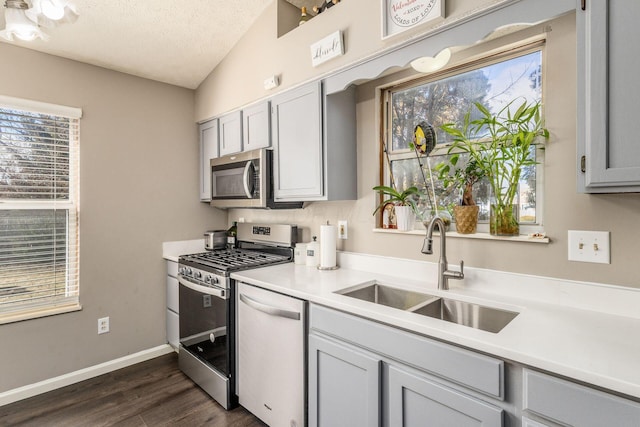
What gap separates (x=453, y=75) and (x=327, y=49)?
72cm

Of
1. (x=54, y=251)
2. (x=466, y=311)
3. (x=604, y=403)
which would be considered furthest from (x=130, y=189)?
(x=604, y=403)

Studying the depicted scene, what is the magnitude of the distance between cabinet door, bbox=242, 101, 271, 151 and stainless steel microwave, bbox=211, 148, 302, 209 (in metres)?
0.11

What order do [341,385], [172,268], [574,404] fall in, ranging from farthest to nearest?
[172,268], [341,385], [574,404]

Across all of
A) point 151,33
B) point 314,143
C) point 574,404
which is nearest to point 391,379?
point 574,404

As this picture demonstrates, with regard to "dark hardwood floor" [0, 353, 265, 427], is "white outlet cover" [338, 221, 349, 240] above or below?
above

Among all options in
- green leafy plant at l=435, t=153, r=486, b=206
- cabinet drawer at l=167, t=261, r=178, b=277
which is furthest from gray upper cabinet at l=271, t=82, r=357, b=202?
cabinet drawer at l=167, t=261, r=178, b=277

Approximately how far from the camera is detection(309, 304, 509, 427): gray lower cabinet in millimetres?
1108

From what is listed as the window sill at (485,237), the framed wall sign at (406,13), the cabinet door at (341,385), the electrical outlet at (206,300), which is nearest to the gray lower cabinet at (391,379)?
the cabinet door at (341,385)

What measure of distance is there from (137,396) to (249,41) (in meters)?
2.65

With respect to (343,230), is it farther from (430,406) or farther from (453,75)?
(430,406)

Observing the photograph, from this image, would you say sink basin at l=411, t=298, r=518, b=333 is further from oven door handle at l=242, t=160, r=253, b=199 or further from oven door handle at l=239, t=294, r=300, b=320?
oven door handle at l=242, t=160, r=253, b=199

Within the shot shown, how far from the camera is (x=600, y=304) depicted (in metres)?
1.37

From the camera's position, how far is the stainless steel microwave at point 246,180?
240 centimetres

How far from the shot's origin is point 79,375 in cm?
254
